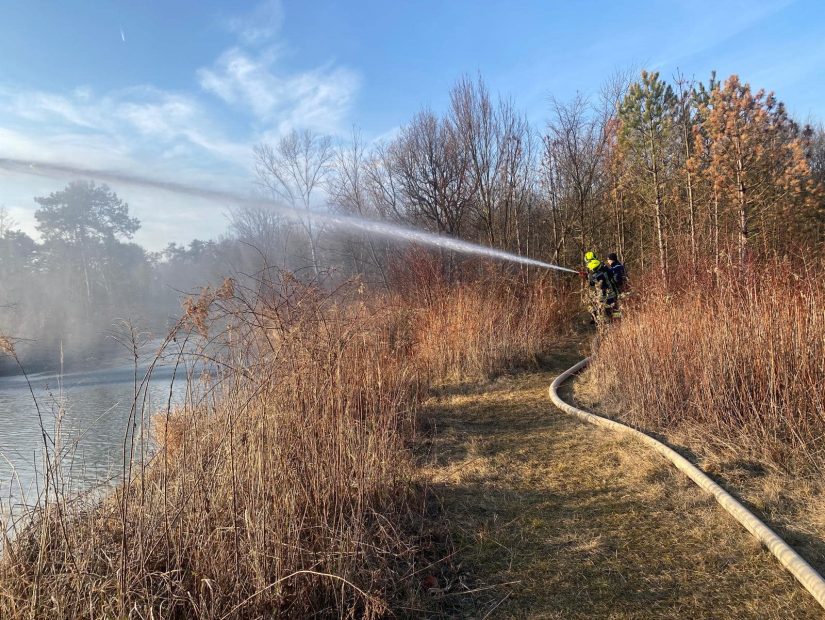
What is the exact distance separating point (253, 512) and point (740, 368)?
435 cm

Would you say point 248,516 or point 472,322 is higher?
point 472,322

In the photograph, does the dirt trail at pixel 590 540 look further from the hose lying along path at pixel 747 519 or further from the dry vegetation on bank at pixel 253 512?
the dry vegetation on bank at pixel 253 512

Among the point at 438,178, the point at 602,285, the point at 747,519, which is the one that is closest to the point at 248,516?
the point at 747,519

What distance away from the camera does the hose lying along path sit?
244cm

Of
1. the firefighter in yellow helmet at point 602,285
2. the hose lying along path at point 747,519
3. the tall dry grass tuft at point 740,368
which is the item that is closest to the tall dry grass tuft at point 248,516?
the hose lying along path at point 747,519

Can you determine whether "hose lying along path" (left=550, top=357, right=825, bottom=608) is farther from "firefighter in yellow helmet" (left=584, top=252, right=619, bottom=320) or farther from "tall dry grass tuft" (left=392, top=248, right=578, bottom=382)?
"firefighter in yellow helmet" (left=584, top=252, right=619, bottom=320)

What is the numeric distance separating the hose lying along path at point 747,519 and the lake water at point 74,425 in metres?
3.34

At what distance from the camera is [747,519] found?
10.0ft

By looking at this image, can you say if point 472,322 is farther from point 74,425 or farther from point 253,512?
point 253,512

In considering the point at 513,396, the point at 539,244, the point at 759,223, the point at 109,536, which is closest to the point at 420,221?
the point at 539,244

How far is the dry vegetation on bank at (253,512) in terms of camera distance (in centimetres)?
221

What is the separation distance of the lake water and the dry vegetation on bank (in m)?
0.37

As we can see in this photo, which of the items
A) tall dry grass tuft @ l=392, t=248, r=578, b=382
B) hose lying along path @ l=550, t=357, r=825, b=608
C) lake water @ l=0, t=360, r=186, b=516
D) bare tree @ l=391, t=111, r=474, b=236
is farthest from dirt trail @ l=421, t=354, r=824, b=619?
bare tree @ l=391, t=111, r=474, b=236

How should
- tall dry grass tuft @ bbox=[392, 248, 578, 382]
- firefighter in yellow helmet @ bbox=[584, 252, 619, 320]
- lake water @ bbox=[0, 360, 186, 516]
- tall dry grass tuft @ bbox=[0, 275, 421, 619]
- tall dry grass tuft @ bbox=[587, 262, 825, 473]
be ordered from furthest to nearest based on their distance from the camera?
1. firefighter in yellow helmet @ bbox=[584, 252, 619, 320]
2. tall dry grass tuft @ bbox=[392, 248, 578, 382]
3. tall dry grass tuft @ bbox=[587, 262, 825, 473]
4. lake water @ bbox=[0, 360, 186, 516]
5. tall dry grass tuft @ bbox=[0, 275, 421, 619]
